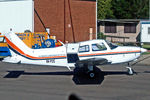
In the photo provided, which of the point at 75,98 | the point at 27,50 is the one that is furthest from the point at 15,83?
the point at 75,98

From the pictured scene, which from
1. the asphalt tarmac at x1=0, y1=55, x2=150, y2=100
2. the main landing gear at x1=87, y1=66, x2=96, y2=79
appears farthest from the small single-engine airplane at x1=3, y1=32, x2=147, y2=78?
the asphalt tarmac at x1=0, y1=55, x2=150, y2=100

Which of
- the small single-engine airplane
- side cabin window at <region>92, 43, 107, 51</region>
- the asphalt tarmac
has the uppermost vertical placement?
side cabin window at <region>92, 43, 107, 51</region>

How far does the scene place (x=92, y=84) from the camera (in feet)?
41.1

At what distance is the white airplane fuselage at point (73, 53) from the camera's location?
1404 cm

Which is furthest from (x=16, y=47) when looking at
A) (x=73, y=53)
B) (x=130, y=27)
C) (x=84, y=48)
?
(x=130, y=27)

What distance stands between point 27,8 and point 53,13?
10.4 feet

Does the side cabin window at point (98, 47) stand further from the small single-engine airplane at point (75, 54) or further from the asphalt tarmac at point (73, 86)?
the asphalt tarmac at point (73, 86)

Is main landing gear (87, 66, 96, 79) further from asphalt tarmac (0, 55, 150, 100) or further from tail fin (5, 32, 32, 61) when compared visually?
tail fin (5, 32, 32, 61)

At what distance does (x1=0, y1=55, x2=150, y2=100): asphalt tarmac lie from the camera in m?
9.97

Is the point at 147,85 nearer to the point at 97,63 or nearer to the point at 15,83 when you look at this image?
the point at 97,63

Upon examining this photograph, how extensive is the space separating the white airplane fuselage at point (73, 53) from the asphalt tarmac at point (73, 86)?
85 cm

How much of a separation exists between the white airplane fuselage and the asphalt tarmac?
849 mm

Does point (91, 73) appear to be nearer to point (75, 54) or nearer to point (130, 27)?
point (75, 54)

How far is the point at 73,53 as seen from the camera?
1407 cm
